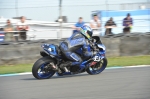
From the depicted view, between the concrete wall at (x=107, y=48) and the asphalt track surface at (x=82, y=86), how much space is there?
237 cm

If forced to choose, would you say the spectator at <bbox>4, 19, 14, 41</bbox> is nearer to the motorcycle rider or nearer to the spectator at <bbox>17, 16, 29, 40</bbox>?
the spectator at <bbox>17, 16, 29, 40</bbox>

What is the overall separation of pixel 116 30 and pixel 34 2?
3485 mm

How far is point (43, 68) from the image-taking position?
27.0 ft

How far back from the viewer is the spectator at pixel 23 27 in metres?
12.5

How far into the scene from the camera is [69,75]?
918 cm

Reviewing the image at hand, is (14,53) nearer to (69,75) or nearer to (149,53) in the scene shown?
(69,75)

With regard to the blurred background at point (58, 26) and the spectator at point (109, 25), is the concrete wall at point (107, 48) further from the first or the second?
the spectator at point (109, 25)

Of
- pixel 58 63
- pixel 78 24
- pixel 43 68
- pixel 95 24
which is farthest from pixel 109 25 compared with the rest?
pixel 43 68

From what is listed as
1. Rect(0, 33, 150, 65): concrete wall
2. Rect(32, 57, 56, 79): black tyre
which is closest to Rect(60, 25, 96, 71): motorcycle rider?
Rect(32, 57, 56, 79): black tyre

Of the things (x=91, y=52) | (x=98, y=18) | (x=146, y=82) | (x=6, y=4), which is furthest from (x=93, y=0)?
(x=146, y=82)

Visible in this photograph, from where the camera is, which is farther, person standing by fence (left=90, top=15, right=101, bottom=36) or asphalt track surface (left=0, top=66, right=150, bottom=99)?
person standing by fence (left=90, top=15, right=101, bottom=36)

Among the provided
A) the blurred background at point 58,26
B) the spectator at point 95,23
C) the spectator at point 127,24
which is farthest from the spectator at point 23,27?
the spectator at point 127,24

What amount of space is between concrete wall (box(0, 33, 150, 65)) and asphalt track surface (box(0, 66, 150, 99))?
2366 mm

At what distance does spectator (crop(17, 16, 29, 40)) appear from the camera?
12.5 m
